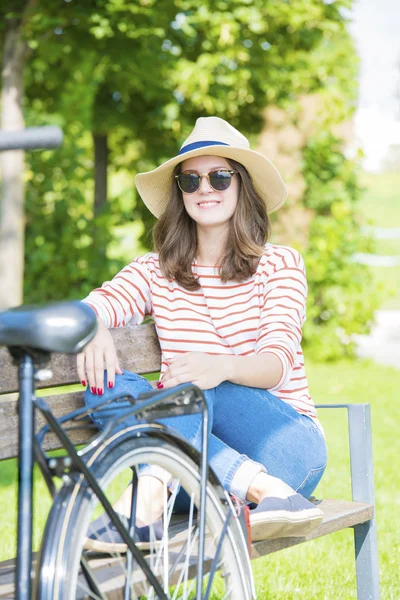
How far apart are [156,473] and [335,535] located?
A: 6.44ft

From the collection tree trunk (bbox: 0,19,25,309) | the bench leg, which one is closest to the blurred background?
tree trunk (bbox: 0,19,25,309)

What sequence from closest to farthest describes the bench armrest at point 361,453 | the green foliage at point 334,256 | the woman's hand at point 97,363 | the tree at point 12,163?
the woman's hand at point 97,363
the bench armrest at point 361,453
the tree at point 12,163
the green foliage at point 334,256

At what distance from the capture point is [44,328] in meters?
1.66

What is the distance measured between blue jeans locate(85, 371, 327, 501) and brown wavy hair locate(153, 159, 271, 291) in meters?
0.42

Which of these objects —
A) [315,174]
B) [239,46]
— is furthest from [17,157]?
[315,174]

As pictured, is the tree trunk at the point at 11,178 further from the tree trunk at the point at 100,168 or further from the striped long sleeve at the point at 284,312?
the striped long sleeve at the point at 284,312

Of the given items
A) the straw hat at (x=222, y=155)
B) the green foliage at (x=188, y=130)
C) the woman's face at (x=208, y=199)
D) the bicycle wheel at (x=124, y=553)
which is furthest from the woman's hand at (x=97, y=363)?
the green foliage at (x=188, y=130)

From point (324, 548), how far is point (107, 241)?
21.7 ft

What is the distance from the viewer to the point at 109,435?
1.86m

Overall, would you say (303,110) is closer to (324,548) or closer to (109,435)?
(324,548)

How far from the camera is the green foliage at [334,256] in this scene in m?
9.87

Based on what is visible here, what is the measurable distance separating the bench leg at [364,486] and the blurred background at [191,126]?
4.32m

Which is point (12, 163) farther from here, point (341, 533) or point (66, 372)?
point (66, 372)

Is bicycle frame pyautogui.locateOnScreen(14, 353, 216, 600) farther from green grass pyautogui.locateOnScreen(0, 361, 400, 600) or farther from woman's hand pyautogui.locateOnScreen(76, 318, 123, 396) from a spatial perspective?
green grass pyautogui.locateOnScreen(0, 361, 400, 600)
